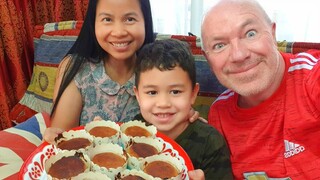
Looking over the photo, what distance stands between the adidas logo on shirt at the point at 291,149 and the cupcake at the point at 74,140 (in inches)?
27.8

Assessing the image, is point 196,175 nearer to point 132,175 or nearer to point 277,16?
point 132,175

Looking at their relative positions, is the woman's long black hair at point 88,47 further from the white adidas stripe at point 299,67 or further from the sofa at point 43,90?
the white adidas stripe at point 299,67

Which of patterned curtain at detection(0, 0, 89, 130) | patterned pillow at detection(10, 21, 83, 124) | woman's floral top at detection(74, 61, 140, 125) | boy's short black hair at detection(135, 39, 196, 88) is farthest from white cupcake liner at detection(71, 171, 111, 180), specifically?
patterned curtain at detection(0, 0, 89, 130)

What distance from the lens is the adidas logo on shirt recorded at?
4.34 ft

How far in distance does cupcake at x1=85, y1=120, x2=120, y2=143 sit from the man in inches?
17.9

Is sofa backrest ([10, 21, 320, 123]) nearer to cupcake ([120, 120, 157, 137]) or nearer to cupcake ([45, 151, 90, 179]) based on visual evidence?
cupcake ([120, 120, 157, 137])

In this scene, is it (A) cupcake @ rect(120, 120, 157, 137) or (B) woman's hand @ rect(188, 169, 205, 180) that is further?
(A) cupcake @ rect(120, 120, 157, 137)

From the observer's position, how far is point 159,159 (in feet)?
3.95

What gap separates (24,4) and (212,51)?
1.83 meters

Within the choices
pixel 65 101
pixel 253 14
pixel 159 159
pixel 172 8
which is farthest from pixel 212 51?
pixel 172 8

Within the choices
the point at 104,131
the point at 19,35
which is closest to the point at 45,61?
the point at 19,35

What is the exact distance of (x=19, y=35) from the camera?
2.72 metres

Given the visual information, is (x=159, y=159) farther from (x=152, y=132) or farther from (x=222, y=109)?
(x=222, y=109)

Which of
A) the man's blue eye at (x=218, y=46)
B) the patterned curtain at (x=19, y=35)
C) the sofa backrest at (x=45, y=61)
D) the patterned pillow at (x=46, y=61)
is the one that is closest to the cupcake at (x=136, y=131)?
the man's blue eye at (x=218, y=46)
